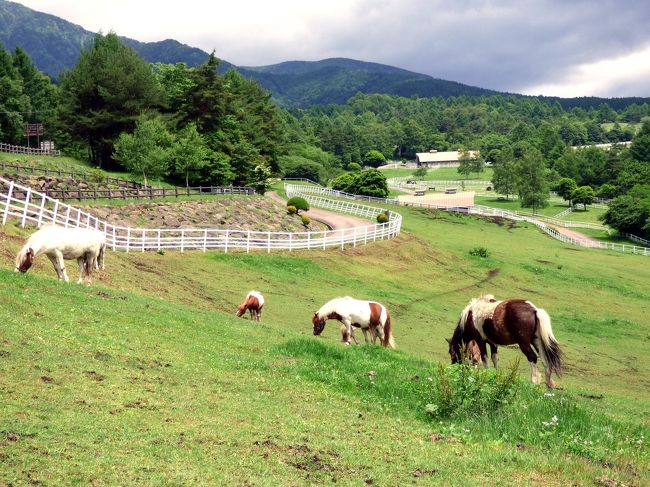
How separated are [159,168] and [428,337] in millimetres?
41676

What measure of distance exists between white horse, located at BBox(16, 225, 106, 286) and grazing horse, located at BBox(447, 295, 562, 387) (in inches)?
460

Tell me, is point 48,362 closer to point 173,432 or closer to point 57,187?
point 173,432

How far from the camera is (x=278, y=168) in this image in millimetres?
100312

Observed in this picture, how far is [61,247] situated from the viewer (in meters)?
19.8

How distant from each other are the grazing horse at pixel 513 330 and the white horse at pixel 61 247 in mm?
11694

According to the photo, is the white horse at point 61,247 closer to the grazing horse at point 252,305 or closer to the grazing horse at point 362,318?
A: the grazing horse at point 252,305

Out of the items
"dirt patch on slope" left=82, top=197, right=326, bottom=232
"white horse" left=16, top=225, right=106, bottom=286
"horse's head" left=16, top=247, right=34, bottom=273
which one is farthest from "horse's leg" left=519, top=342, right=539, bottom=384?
"dirt patch on slope" left=82, top=197, right=326, bottom=232

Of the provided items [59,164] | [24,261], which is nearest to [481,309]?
[24,261]

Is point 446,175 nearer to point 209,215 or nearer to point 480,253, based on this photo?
→ point 480,253

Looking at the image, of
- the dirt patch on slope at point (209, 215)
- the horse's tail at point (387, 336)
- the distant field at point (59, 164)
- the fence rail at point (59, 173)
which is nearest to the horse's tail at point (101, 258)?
the horse's tail at point (387, 336)

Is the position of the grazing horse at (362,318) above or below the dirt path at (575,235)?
above

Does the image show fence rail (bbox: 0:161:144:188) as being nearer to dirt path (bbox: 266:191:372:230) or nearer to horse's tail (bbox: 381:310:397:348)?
dirt path (bbox: 266:191:372:230)

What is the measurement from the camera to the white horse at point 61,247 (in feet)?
61.1

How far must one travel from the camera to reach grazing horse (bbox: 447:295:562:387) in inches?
602
